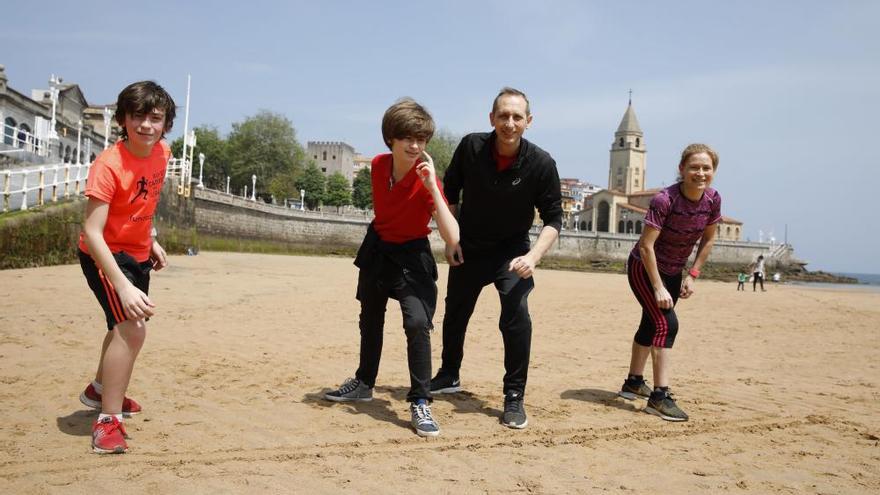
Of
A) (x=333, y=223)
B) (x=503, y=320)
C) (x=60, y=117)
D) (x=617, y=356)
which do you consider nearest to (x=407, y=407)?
(x=503, y=320)

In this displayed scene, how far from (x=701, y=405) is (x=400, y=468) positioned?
8.83 ft

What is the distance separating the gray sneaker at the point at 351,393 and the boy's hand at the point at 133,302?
147 cm

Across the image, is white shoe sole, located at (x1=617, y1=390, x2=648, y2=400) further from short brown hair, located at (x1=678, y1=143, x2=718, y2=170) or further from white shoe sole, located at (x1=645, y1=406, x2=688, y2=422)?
short brown hair, located at (x1=678, y1=143, x2=718, y2=170)

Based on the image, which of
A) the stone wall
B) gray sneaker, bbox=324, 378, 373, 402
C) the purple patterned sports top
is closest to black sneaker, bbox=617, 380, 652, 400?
the purple patterned sports top

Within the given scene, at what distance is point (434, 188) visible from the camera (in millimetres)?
3873

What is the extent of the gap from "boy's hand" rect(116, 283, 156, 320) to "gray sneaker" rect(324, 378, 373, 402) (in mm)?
1469

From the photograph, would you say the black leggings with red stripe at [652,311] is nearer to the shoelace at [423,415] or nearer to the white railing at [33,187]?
the shoelace at [423,415]

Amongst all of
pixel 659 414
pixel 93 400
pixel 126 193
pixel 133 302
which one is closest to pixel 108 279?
pixel 133 302

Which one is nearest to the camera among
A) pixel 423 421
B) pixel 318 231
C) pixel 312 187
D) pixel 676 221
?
pixel 423 421

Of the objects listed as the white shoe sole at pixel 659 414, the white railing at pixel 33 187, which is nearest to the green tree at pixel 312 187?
the white railing at pixel 33 187

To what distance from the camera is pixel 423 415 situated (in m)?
3.73

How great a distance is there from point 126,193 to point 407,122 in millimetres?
1623

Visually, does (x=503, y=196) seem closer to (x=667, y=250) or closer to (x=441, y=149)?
(x=667, y=250)

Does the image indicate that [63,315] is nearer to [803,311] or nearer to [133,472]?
[133,472]
